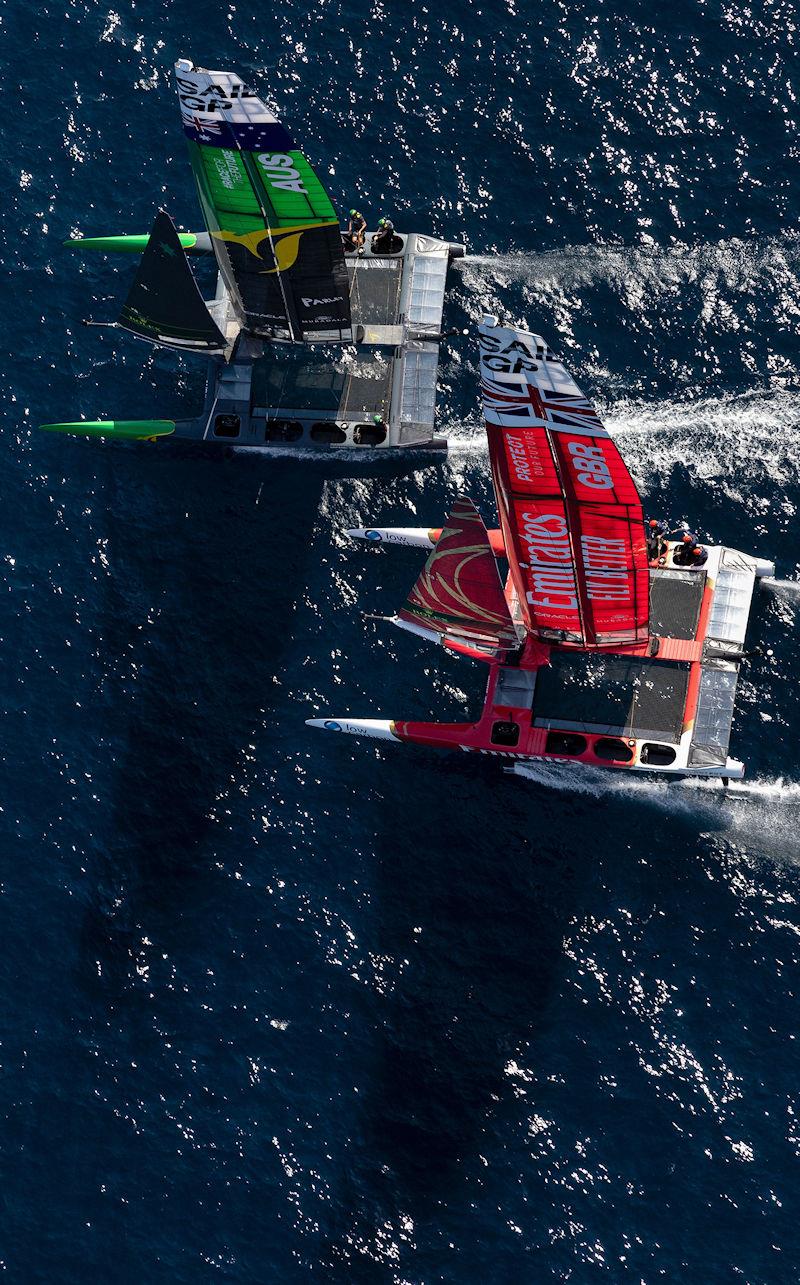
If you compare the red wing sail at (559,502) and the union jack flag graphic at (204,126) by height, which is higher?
the union jack flag graphic at (204,126)

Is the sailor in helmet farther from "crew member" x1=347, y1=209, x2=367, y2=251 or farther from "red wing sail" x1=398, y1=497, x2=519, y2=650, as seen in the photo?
"crew member" x1=347, y1=209, x2=367, y2=251

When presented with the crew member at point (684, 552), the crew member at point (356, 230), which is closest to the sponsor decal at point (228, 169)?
the crew member at point (356, 230)

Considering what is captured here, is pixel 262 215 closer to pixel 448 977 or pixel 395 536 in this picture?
pixel 395 536

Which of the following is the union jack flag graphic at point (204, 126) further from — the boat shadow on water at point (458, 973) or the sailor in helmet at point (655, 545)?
the boat shadow on water at point (458, 973)

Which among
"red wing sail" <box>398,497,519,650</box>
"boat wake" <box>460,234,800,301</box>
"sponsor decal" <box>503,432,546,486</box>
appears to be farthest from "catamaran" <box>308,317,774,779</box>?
"boat wake" <box>460,234,800,301</box>

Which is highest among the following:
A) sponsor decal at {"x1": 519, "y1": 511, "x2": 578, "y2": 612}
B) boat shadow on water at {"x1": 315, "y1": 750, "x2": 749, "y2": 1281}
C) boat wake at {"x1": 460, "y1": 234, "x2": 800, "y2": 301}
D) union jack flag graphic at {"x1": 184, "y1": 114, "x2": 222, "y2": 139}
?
union jack flag graphic at {"x1": 184, "y1": 114, "x2": 222, "y2": 139}

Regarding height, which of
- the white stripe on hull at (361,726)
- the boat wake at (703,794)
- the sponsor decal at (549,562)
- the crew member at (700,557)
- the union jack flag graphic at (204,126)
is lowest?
the boat wake at (703,794)
